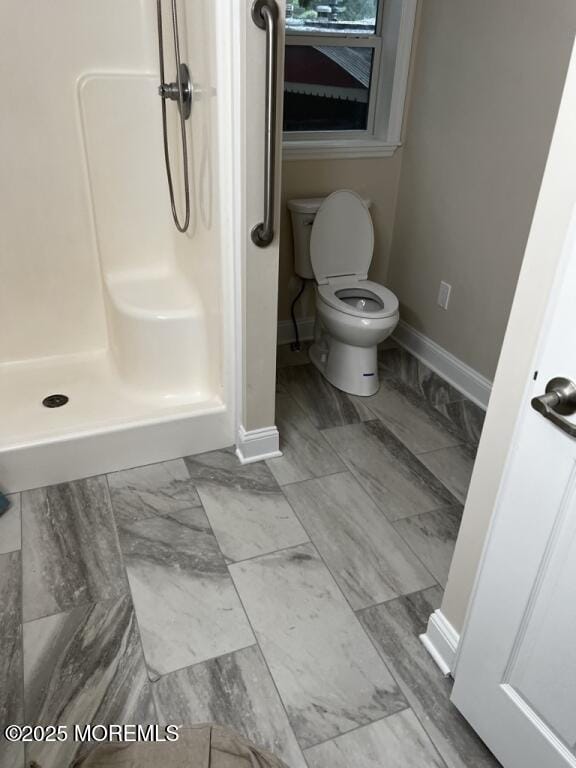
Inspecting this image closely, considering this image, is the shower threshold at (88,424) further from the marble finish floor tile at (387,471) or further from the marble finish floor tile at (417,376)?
the marble finish floor tile at (417,376)

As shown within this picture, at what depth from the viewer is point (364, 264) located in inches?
116

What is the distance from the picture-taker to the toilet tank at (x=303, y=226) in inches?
109

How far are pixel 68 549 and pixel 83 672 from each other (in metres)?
0.44

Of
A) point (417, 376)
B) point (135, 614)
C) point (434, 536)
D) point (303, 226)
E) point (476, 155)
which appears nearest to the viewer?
point (135, 614)

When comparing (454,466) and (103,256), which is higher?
(103,256)

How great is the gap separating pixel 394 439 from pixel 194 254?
107 centimetres

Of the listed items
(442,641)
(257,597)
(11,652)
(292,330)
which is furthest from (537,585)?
(292,330)

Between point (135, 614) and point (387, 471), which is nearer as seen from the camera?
point (135, 614)

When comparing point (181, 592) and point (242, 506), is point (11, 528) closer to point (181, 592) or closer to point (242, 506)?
point (181, 592)

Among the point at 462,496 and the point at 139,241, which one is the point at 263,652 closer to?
the point at 462,496

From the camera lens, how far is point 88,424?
2133 mm

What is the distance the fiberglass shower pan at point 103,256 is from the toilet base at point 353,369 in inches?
26.2

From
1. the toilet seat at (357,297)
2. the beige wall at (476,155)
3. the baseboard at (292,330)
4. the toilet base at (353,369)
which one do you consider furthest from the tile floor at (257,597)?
the baseboard at (292,330)

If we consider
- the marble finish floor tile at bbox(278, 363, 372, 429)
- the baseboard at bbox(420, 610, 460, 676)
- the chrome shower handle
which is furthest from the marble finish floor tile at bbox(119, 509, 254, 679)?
the chrome shower handle
